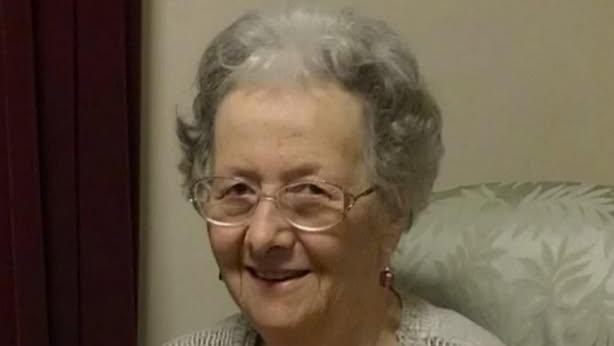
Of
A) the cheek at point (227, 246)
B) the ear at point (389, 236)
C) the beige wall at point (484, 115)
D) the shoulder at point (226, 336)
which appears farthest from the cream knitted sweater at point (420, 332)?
the beige wall at point (484, 115)

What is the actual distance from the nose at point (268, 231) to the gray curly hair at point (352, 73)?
131mm

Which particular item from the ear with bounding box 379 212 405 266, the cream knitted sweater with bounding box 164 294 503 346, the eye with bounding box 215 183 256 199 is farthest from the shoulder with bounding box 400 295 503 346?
the eye with bounding box 215 183 256 199

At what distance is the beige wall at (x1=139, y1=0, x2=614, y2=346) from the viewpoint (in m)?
2.01

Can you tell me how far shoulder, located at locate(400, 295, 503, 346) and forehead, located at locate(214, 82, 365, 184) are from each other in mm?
300

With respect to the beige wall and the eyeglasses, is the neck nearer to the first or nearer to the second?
the eyeglasses

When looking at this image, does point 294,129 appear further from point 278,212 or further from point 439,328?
point 439,328

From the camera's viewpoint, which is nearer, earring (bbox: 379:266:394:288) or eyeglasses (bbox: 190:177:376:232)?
eyeglasses (bbox: 190:177:376:232)

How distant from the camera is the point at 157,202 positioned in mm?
1989

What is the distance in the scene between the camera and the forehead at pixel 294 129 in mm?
1292

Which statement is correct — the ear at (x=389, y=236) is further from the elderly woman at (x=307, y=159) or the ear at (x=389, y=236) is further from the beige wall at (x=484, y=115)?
the beige wall at (x=484, y=115)

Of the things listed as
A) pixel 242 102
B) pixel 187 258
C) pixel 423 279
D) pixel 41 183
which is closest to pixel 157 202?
pixel 187 258

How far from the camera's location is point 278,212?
4.30 feet

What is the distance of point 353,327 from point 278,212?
0.77 ft

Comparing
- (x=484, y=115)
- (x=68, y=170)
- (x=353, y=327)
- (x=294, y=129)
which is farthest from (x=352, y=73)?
(x=484, y=115)
